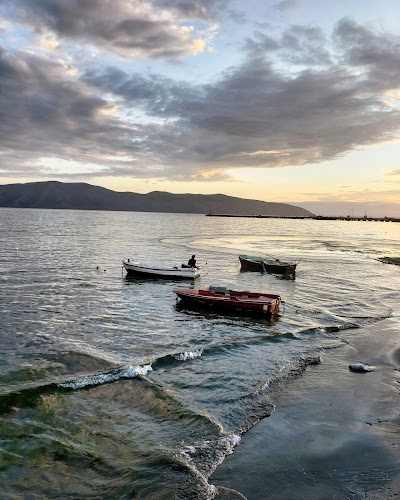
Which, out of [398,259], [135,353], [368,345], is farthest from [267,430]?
[398,259]

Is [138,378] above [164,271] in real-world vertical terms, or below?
below

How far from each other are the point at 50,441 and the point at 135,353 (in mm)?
7772

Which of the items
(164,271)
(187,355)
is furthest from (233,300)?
(164,271)

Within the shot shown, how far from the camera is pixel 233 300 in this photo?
27.9 metres

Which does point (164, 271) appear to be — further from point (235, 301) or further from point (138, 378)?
point (138, 378)

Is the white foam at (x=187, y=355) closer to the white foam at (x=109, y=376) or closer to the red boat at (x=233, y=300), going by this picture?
the white foam at (x=109, y=376)

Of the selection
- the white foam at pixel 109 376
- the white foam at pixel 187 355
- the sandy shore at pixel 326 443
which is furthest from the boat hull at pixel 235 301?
the white foam at pixel 109 376

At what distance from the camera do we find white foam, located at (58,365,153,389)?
15172mm

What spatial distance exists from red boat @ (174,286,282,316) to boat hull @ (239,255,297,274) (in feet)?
59.0

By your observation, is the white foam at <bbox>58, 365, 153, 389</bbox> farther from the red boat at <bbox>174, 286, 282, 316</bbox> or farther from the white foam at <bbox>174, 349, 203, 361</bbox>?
the red boat at <bbox>174, 286, 282, 316</bbox>

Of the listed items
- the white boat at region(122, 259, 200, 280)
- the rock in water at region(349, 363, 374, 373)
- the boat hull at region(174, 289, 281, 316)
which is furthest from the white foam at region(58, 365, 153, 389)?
the white boat at region(122, 259, 200, 280)

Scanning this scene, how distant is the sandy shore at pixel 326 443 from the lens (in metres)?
9.48

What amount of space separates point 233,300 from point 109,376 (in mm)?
13215

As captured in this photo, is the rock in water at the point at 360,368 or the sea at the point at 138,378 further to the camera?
the rock in water at the point at 360,368
